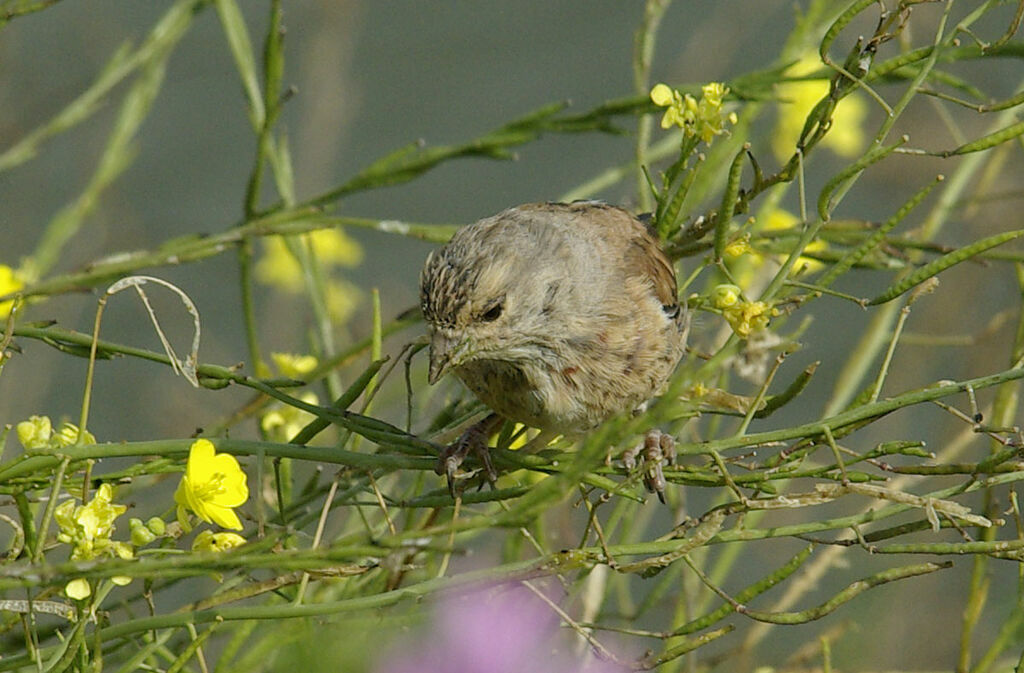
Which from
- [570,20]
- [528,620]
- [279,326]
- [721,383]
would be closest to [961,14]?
[570,20]

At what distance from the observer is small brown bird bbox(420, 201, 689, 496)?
2494 mm

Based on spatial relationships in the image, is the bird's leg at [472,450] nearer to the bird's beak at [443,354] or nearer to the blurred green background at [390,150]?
the bird's beak at [443,354]

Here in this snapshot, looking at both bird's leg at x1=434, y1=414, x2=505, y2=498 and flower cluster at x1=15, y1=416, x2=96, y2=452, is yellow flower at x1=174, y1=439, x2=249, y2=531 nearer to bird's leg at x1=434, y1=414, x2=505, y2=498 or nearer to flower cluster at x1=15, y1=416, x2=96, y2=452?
flower cluster at x1=15, y1=416, x2=96, y2=452

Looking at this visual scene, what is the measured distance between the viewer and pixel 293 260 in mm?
4035

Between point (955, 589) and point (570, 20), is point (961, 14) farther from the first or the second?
point (955, 589)

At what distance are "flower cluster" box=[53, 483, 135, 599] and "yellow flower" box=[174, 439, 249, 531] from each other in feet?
0.39

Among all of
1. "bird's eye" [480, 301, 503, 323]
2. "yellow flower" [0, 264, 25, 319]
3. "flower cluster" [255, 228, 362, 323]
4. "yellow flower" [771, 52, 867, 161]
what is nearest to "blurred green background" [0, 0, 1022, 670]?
"flower cluster" [255, 228, 362, 323]

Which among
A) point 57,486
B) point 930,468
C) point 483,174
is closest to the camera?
point 57,486

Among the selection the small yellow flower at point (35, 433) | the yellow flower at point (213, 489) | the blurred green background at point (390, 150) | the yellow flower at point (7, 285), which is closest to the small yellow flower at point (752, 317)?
the yellow flower at point (213, 489)

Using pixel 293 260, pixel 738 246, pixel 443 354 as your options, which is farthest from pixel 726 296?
pixel 293 260

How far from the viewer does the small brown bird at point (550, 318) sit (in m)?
2.49

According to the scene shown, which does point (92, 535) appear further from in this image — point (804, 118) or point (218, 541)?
point (804, 118)

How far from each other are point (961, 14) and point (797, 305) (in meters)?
4.43

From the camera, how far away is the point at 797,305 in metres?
2.05
